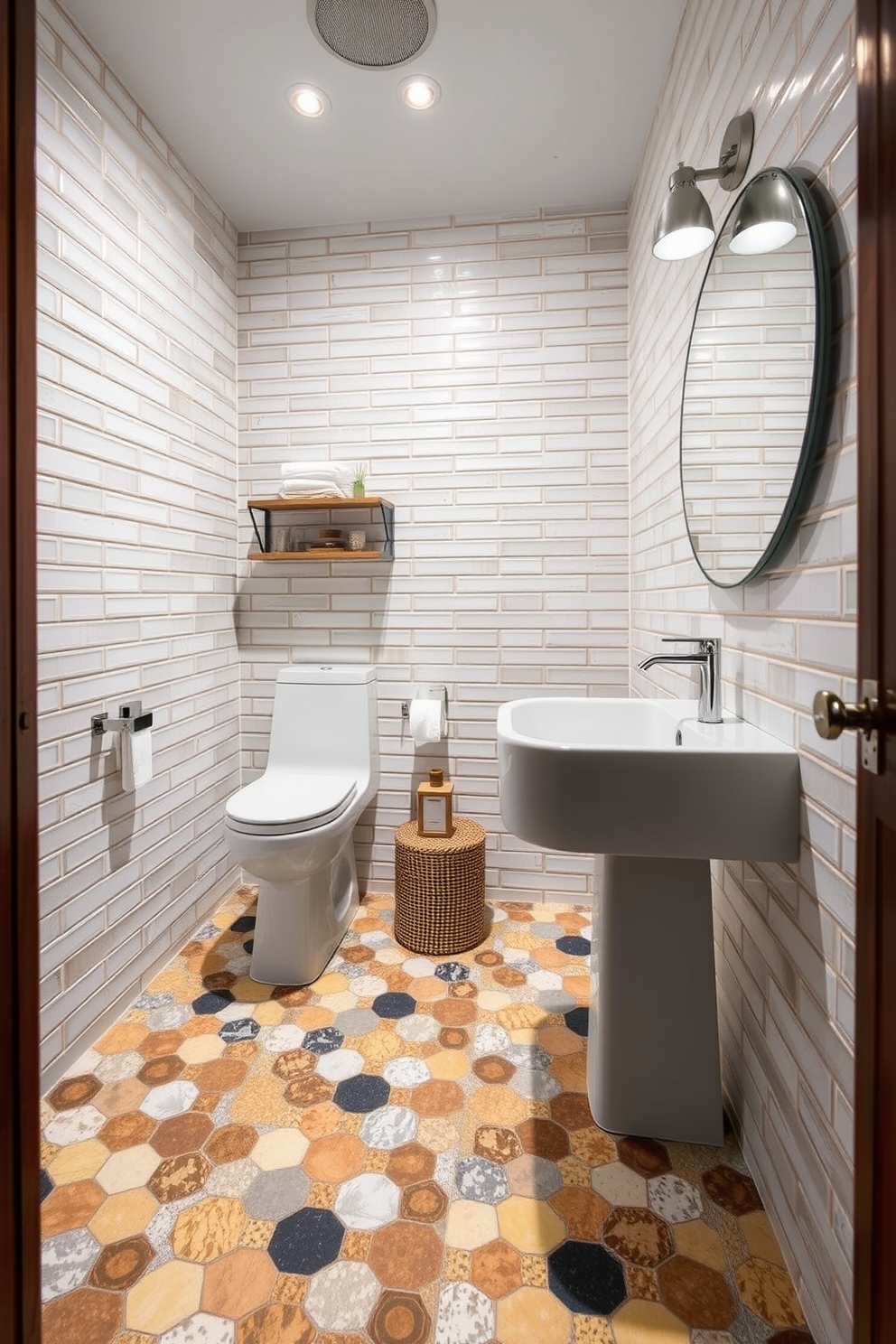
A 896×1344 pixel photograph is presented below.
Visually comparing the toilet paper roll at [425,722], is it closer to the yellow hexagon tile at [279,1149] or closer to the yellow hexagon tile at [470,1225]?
the yellow hexagon tile at [279,1149]

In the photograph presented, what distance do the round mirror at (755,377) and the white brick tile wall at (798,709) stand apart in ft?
0.13

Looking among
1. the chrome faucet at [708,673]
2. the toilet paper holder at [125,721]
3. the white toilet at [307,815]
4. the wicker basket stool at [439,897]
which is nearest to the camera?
the chrome faucet at [708,673]

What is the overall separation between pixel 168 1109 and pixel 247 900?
40.9 inches

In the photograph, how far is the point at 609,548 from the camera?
2350 mm

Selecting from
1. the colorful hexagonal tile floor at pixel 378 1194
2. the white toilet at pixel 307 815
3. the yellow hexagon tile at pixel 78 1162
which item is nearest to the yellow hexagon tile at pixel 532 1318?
the colorful hexagonal tile floor at pixel 378 1194

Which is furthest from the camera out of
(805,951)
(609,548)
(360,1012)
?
(609,548)

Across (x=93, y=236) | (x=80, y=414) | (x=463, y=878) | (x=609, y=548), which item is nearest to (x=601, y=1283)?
(x=463, y=878)

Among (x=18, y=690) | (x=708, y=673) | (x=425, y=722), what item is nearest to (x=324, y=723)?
(x=425, y=722)

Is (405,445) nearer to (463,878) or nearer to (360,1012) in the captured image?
(463,878)

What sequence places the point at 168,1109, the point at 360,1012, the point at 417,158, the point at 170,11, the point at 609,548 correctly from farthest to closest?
1. the point at 609,548
2. the point at 417,158
3. the point at 360,1012
4. the point at 170,11
5. the point at 168,1109

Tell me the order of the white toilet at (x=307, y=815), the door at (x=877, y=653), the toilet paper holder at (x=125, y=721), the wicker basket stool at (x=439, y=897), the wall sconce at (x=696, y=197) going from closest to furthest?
the door at (x=877, y=653) → the wall sconce at (x=696, y=197) → the toilet paper holder at (x=125, y=721) → the white toilet at (x=307, y=815) → the wicker basket stool at (x=439, y=897)

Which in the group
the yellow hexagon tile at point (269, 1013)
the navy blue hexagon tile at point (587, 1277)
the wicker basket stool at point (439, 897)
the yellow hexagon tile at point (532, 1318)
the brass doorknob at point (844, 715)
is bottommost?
the yellow hexagon tile at point (532, 1318)

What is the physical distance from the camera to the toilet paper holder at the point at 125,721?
168cm

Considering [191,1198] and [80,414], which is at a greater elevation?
[80,414]
